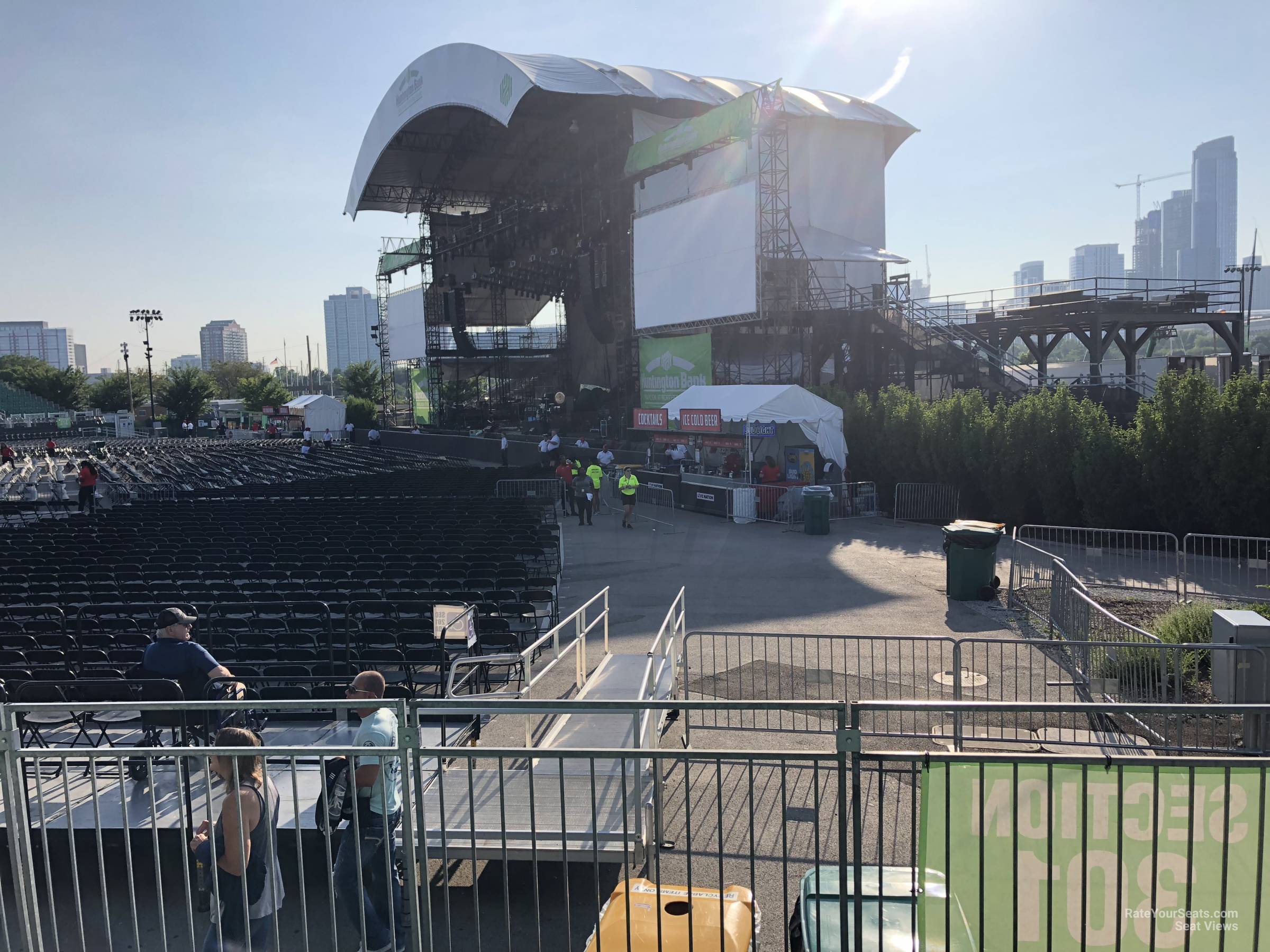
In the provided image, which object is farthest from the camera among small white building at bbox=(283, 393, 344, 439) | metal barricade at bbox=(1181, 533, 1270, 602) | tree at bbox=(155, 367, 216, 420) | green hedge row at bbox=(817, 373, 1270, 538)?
tree at bbox=(155, 367, 216, 420)

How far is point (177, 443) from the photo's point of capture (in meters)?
55.3

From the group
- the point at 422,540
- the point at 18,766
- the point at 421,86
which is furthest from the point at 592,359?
the point at 18,766

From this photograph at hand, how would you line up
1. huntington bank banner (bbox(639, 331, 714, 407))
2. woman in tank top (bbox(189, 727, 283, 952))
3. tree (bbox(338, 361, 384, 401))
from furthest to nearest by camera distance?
tree (bbox(338, 361, 384, 401)) < huntington bank banner (bbox(639, 331, 714, 407)) < woman in tank top (bbox(189, 727, 283, 952))

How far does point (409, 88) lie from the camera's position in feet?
167

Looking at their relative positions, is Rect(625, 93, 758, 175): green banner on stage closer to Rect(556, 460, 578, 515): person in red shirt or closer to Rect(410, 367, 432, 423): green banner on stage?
Rect(556, 460, 578, 515): person in red shirt

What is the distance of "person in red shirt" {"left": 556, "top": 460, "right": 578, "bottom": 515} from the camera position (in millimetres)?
25016

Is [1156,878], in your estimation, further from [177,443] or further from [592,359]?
[177,443]

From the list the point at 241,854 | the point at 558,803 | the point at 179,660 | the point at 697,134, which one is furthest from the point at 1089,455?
the point at 697,134

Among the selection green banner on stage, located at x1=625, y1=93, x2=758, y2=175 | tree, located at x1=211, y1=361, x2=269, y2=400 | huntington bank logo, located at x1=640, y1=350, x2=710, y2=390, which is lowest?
huntington bank logo, located at x1=640, y1=350, x2=710, y2=390

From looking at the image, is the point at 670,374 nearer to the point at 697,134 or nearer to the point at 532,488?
the point at 697,134

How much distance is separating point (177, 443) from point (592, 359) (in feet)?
83.7

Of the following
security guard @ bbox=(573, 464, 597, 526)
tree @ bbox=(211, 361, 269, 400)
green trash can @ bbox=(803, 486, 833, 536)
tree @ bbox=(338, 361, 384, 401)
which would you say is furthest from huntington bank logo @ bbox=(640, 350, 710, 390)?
tree @ bbox=(211, 361, 269, 400)

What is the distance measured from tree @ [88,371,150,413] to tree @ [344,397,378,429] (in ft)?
128

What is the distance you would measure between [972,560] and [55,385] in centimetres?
11268
